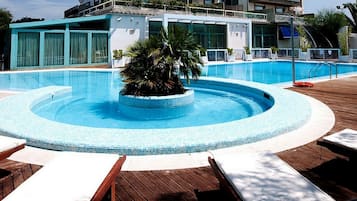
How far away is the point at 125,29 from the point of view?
76.7 feet

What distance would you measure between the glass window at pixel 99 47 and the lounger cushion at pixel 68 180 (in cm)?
2067

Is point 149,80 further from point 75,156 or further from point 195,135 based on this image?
point 75,156

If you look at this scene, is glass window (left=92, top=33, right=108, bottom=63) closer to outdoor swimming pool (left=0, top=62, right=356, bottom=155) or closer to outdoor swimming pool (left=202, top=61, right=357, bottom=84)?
outdoor swimming pool (left=202, top=61, right=357, bottom=84)

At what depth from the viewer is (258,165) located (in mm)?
3238

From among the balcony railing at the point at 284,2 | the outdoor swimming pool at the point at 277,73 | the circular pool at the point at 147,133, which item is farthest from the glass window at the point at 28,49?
the balcony railing at the point at 284,2

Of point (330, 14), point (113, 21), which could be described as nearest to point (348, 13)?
point (330, 14)

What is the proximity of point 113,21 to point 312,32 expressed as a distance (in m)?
23.2

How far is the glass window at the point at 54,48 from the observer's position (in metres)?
21.1

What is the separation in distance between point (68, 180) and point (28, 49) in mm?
20490

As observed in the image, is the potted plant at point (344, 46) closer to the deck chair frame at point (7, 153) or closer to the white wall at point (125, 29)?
the white wall at point (125, 29)

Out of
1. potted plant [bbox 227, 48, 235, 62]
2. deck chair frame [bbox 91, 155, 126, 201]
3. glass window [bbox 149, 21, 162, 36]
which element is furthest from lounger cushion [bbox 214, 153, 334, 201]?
potted plant [bbox 227, 48, 235, 62]

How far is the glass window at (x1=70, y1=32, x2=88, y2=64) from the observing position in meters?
22.1

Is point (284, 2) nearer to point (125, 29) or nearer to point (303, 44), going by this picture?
point (303, 44)

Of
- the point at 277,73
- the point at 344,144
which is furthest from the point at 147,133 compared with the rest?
the point at 277,73
